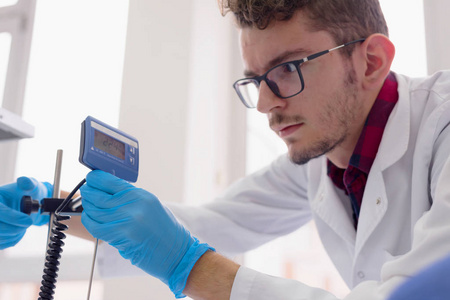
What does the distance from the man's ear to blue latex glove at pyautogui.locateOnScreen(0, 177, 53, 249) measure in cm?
97

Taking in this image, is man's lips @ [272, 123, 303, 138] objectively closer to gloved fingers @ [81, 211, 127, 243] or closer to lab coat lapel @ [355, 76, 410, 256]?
lab coat lapel @ [355, 76, 410, 256]

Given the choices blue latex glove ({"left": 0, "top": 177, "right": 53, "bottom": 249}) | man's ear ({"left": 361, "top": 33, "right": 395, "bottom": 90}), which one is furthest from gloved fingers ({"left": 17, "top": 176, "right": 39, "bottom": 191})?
man's ear ({"left": 361, "top": 33, "right": 395, "bottom": 90})

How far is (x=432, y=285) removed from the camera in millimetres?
193

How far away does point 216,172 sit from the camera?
2.19 metres

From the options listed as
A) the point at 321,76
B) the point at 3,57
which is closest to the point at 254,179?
the point at 321,76

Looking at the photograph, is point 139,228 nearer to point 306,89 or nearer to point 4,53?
point 306,89

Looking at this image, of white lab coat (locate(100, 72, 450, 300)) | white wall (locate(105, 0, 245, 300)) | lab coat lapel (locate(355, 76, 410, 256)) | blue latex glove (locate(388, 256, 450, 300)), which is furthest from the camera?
white wall (locate(105, 0, 245, 300))

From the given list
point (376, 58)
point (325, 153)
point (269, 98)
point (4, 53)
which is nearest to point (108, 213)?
point (269, 98)

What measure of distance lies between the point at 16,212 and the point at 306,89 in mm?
805

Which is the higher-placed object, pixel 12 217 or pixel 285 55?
pixel 285 55

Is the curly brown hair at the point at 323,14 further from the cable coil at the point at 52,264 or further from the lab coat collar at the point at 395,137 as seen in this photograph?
the cable coil at the point at 52,264

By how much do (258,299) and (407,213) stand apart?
515 millimetres

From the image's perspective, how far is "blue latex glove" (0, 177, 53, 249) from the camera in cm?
106

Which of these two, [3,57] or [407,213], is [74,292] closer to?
[3,57]
